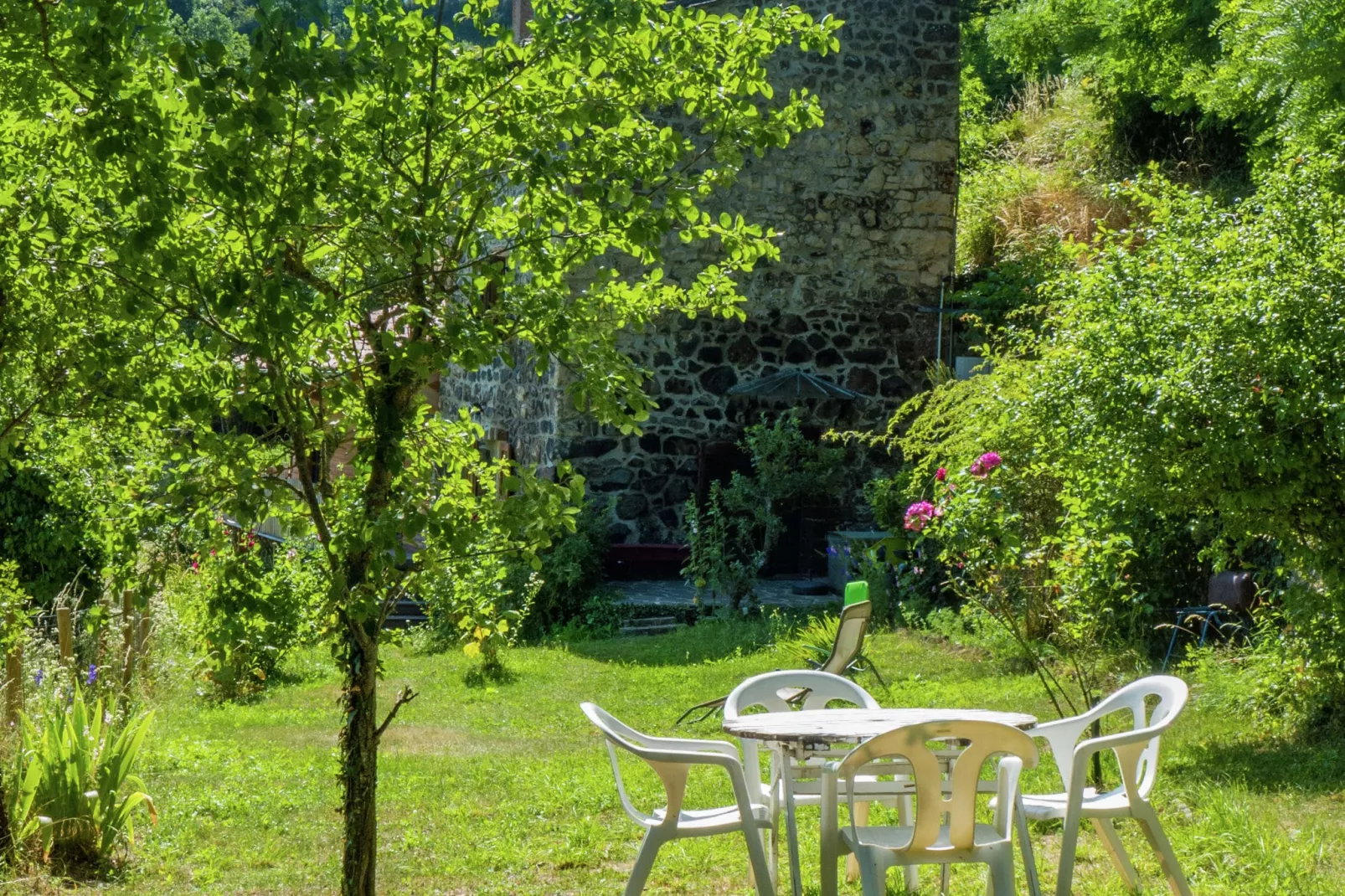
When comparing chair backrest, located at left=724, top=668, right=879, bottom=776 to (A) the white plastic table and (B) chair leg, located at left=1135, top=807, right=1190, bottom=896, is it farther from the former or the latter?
(B) chair leg, located at left=1135, top=807, right=1190, bottom=896

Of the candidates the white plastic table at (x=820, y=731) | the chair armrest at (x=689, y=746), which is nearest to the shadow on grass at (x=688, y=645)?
the white plastic table at (x=820, y=731)

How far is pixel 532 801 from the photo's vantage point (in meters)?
6.48

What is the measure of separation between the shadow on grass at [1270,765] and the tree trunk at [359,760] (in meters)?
3.93

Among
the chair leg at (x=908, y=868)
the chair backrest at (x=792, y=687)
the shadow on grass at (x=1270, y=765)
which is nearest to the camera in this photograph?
the chair leg at (x=908, y=868)

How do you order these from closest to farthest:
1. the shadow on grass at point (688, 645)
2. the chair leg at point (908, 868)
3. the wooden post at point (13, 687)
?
1. the chair leg at point (908, 868)
2. the wooden post at point (13, 687)
3. the shadow on grass at point (688, 645)

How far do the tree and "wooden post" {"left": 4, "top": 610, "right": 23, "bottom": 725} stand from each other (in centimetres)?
236

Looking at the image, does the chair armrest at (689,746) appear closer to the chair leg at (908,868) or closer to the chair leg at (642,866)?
the chair leg at (642,866)

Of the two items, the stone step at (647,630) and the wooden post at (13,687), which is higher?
the wooden post at (13,687)

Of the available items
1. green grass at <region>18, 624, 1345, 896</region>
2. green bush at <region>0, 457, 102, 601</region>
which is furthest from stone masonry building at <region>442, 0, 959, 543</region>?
green bush at <region>0, 457, 102, 601</region>

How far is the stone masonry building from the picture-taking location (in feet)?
48.9

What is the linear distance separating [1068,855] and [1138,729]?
63 cm

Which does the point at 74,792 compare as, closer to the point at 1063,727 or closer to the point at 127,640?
the point at 127,640

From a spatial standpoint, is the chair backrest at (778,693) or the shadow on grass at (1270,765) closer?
the chair backrest at (778,693)

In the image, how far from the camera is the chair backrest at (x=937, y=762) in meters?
3.83
